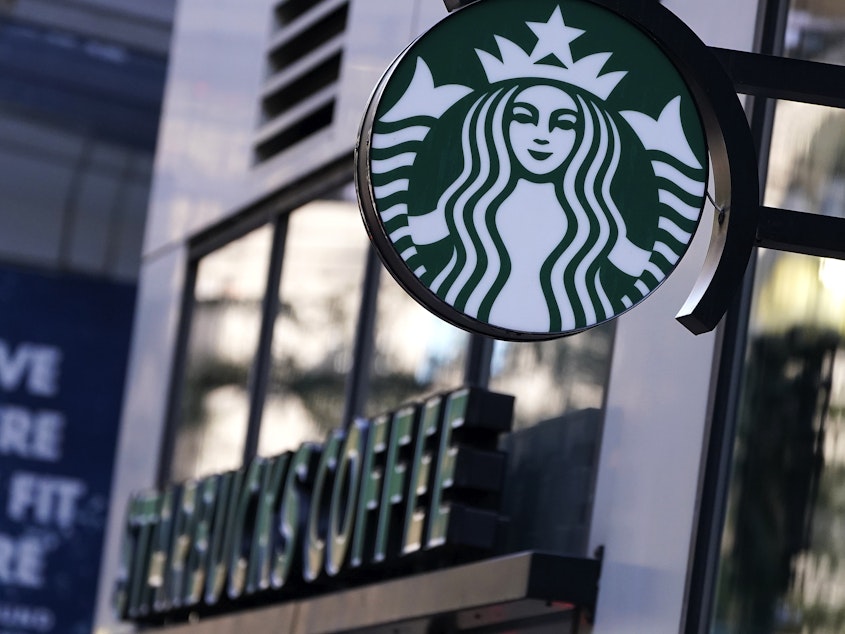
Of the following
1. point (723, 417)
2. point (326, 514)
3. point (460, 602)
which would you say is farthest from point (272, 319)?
point (723, 417)

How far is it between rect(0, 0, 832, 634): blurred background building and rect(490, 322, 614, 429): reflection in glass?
1cm

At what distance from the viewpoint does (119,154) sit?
78.5ft

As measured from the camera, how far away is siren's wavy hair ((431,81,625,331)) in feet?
13.6

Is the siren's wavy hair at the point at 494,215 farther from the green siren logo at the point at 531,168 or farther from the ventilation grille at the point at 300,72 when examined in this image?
the ventilation grille at the point at 300,72

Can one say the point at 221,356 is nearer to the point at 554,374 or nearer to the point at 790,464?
the point at 554,374

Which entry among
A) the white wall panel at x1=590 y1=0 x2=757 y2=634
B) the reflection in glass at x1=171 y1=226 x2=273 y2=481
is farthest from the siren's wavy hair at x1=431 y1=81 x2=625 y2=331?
the reflection in glass at x1=171 y1=226 x2=273 y2=481

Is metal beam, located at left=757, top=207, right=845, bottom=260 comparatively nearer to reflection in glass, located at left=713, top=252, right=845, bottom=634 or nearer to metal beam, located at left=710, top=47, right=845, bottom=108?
metal beam, located at left=710, top=47, right=845, bottom=108

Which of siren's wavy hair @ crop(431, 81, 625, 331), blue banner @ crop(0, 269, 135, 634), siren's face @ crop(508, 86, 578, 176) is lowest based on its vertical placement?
blue banner @ crop(0, 269, 135, 634)

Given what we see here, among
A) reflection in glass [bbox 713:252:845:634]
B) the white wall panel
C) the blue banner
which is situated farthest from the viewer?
the blue banner

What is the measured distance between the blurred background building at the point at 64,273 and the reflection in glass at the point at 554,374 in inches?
588

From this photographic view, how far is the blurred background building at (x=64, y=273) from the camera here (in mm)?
22062

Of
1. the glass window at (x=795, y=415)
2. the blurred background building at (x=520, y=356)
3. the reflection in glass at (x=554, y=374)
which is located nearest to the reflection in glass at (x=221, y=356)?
the blurred background building at (x=520, y=356)

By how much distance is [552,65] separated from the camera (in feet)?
13.8

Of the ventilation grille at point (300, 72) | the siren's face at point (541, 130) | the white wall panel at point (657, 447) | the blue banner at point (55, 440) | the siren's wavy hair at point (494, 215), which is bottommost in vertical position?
the blue banner at point (55, 440)
